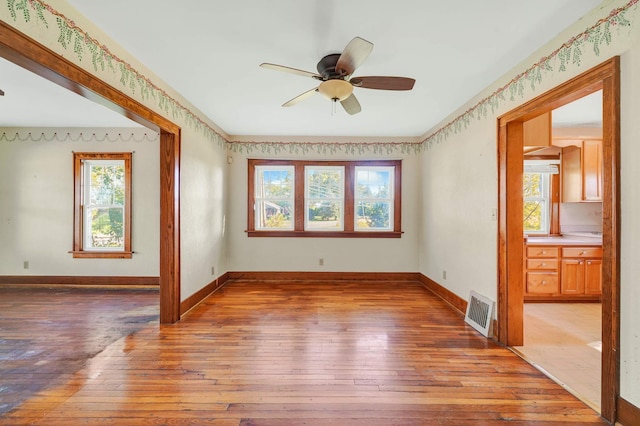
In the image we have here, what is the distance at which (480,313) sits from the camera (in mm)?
2965

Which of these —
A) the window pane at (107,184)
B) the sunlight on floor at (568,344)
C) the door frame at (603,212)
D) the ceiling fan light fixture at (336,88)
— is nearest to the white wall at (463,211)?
the door frame at (603,212)

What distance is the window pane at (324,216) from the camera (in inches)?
199

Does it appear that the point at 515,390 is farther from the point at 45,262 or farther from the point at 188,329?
the point at 45,262

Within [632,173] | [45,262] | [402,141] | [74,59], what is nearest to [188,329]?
[74,59]

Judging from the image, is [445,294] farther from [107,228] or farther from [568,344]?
[107,228]

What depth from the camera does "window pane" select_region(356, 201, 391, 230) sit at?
5.07 m

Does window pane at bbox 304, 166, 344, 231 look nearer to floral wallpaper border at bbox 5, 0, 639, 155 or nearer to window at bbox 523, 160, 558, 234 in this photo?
floral wallpaper border at bbox 5, 0, 639, 155

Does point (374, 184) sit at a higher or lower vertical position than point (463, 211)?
higher

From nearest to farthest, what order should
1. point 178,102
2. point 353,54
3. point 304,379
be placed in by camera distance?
point 353,54 < point 304,379 < point 178,102

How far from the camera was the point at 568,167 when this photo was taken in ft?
14.1

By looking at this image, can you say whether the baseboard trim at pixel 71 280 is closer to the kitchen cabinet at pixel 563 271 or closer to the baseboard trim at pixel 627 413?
the baseboard trim at pixel 627 413

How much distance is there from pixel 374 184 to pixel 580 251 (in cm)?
297

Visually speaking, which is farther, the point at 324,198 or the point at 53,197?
the point at 324,198

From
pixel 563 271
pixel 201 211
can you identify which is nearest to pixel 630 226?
pixel 563 271
